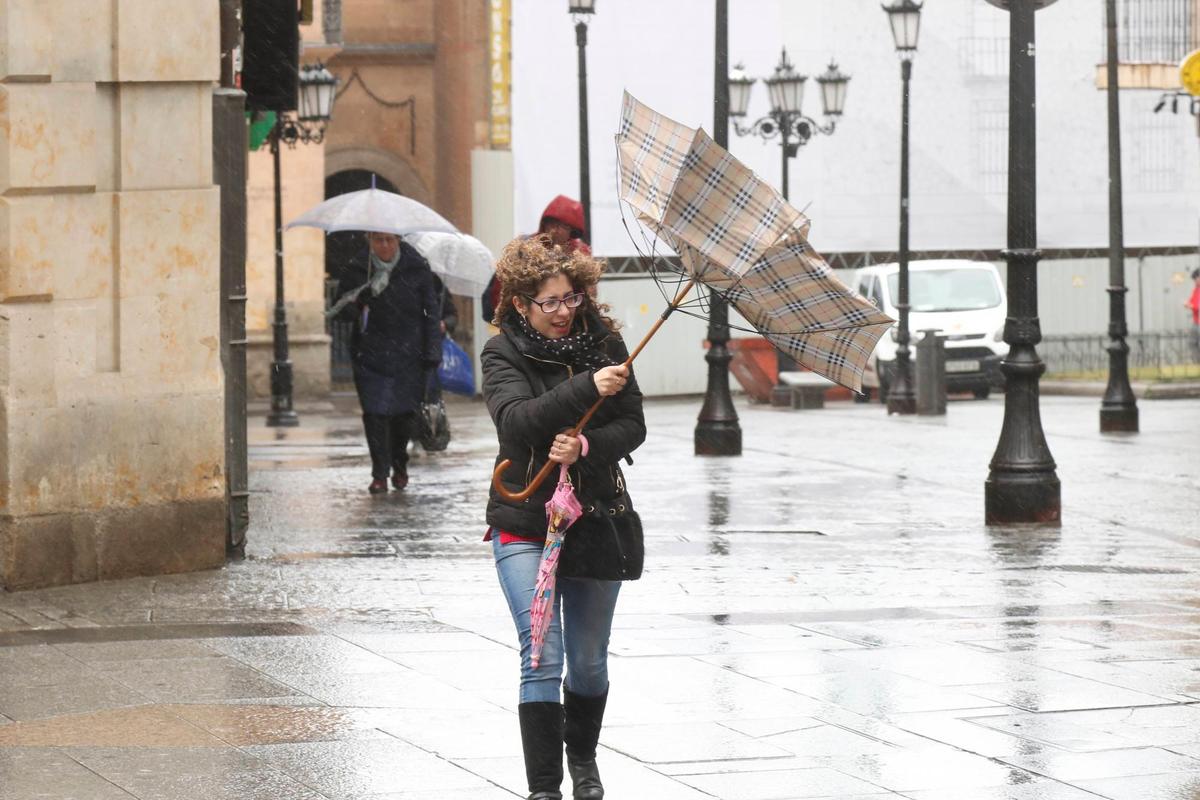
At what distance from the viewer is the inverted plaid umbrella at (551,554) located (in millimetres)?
5758

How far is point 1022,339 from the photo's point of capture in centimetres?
1314

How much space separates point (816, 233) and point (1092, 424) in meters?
14.8

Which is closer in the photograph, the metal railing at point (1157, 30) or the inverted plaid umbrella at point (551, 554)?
the inverted plaid umbrella at point (551, 554)

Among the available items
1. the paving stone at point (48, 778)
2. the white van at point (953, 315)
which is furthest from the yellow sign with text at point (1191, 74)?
the paving stone at point (48, 778)

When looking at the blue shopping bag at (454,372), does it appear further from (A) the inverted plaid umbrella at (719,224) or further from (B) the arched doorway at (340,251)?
(B) the arched doorway at (340,251)

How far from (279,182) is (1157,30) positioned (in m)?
21.8

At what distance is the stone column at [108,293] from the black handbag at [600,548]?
4764mm

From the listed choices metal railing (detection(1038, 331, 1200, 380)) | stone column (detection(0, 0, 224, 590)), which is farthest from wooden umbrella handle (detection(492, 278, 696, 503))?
metal railing (detection(1038, 331, 1200, 380))

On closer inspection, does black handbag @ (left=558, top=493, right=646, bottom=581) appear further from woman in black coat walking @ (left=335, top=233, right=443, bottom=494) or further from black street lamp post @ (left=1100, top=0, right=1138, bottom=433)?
black street lamp post @ (left=1100, top=0, right=1138, bottom=433)

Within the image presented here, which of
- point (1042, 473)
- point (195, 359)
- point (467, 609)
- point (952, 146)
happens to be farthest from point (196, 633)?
point (952, 146)

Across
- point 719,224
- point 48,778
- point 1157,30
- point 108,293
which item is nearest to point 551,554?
point 719,224

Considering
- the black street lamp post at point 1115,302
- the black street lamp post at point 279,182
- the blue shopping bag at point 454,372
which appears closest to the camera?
the blue shopping bag at point 454,372

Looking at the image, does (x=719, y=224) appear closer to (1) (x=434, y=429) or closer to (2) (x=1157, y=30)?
(1) (x=434, y=429)

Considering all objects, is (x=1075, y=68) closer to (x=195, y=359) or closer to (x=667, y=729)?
(x=195, y=359)
